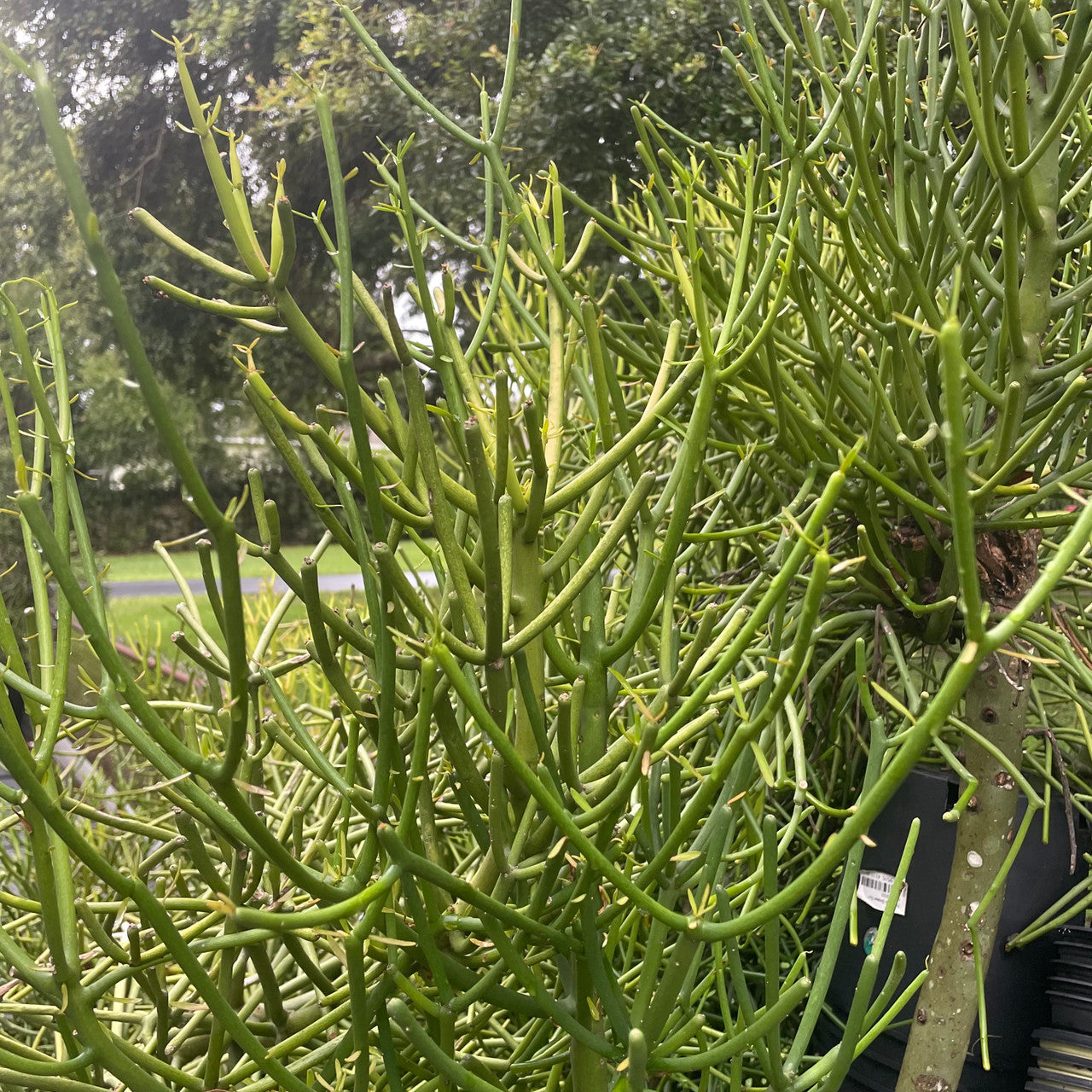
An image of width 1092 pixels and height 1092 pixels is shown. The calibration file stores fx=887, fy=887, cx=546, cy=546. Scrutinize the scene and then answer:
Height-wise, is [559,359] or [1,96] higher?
[1,96]

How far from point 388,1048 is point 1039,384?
41 centimetres

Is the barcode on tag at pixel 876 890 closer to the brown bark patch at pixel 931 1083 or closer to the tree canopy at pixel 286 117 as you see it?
the brown bark patch at pixel 931 1083

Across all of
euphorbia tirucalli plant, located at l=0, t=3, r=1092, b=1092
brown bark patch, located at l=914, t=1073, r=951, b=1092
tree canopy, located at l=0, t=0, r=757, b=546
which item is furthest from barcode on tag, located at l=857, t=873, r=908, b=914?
tree canopy, located at l=0, t=0, r=757, b=546

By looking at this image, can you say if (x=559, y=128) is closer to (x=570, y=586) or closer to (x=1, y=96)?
(x=570, y=586)

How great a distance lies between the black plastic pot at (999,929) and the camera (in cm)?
60

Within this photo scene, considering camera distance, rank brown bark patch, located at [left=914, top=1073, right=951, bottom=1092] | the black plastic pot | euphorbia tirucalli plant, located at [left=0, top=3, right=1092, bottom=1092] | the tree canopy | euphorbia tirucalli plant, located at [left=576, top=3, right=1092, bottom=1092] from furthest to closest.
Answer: the tree canopy
the black plastic pot
brown bark patch, located at [left=914, top=1073, right=951, bottom=1092]
euphorbia tirucalli plant, located at [left=576, top=3, right=1092, bottom=1092]
euphorbia tirucalli plant, located at [left=0, top=3, right=1092, bottom=1092]

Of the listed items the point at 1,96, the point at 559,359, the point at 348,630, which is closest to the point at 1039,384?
the point at 559,359

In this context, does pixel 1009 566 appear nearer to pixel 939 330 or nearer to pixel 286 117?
pixel 939 330

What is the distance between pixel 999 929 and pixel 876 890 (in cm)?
8

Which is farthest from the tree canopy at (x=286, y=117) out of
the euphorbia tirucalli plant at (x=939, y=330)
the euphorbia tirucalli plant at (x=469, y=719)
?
the euphorbia tirucalli plant at (x=469, y=719)

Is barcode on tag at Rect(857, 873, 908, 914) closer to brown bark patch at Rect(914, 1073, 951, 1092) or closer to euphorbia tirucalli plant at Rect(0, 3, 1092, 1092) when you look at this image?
brown bark patch at Rect(914, 1073, 951, 1092)

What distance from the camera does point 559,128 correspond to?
331 cm

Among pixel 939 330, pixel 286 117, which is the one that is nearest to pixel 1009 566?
pixel 939 330

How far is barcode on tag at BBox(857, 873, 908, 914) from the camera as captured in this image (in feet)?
1.99
